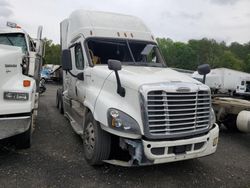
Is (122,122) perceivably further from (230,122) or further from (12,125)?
(230,122)

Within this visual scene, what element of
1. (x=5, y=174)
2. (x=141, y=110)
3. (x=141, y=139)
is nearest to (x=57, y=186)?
(x=5, y=174)

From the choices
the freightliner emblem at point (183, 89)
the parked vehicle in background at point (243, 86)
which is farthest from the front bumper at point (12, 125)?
the parked vehicle in background at point (243, 86)

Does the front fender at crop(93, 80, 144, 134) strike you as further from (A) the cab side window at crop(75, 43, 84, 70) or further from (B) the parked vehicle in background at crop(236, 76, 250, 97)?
(B) the parked vehicle in background at crop(236, 76, 250, 97)

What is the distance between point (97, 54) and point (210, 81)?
78.7ft

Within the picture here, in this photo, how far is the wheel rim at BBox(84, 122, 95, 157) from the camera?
4.64 meters

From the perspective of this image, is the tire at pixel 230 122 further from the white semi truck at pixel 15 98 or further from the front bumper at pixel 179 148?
the white semi truck at pixel 15 98

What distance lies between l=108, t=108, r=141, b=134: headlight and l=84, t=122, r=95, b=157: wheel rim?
0.69 metres

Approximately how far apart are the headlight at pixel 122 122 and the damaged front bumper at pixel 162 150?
19 centimetres

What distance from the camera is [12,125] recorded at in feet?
14.3

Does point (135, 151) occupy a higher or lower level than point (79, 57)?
lower

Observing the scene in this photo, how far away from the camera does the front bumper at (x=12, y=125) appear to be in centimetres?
429

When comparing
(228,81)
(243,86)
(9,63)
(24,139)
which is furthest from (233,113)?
(228,81)

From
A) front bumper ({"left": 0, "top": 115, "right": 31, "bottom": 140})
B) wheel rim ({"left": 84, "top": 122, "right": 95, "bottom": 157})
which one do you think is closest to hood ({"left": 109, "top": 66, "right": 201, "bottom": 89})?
wheel rim ({"left": 84, "top": 122, "right": 95, "bottom": 157})

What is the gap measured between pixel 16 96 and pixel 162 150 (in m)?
2.48
